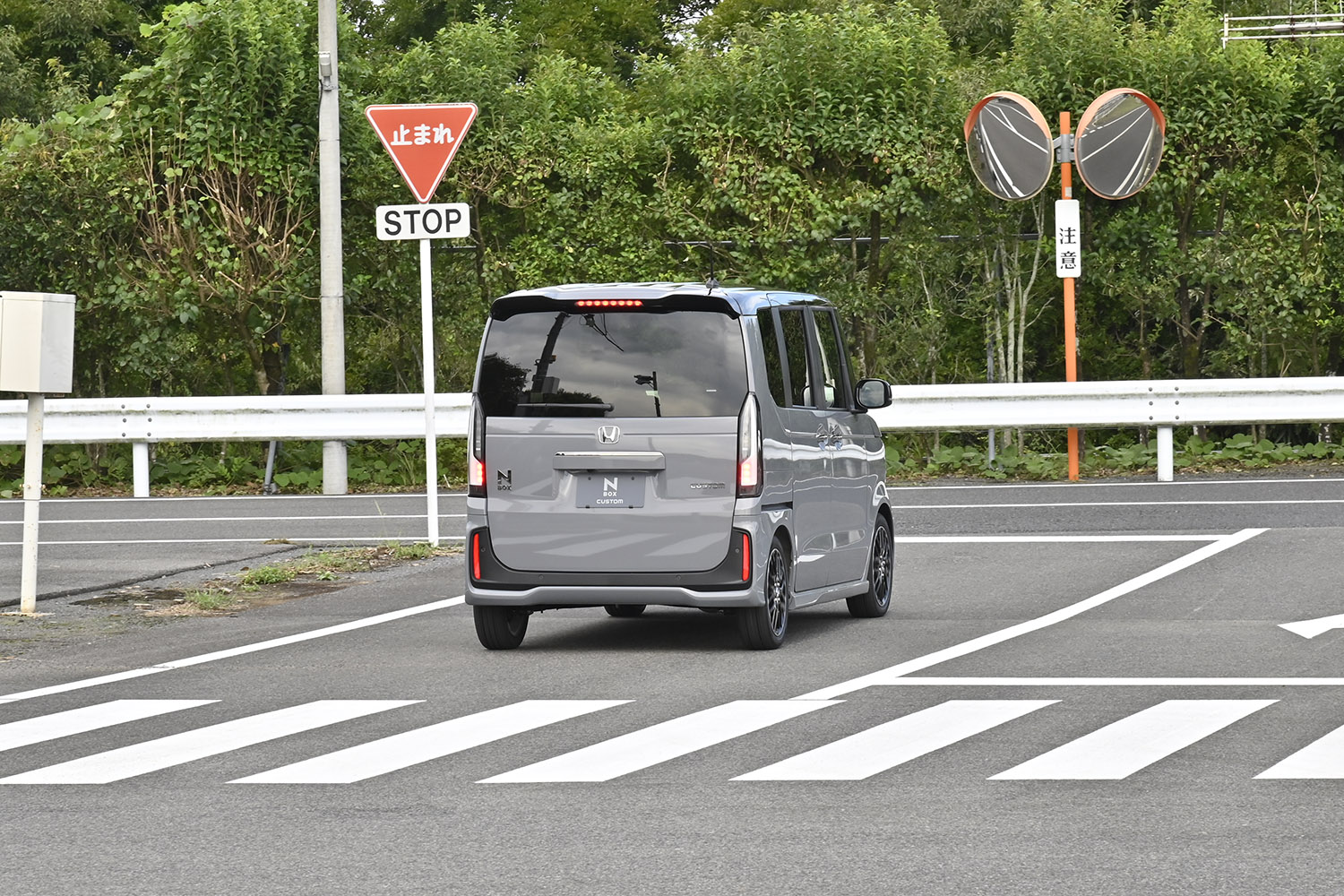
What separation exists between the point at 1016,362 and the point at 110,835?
18117 millimetres

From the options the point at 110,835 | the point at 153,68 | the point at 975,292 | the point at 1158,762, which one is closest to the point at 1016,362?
the point at 975,292

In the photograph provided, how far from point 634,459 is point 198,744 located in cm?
305

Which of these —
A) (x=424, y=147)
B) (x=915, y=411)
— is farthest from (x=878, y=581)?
(x=915, y=411)

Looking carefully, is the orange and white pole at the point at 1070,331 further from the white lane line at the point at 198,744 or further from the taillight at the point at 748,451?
the white lane line at the point at 198,744

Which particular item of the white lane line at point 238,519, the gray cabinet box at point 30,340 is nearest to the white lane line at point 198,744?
the gray cabinet box at point 30,340

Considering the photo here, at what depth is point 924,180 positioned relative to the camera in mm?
22703

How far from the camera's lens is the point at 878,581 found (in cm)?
1201

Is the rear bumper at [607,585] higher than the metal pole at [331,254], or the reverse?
the metal pole at [331,254]

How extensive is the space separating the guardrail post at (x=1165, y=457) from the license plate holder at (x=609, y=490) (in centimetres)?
1108

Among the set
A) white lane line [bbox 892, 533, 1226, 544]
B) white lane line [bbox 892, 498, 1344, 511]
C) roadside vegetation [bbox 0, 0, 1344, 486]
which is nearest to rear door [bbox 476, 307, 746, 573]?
white lane line [bbox 892, 533, 1226, 544]

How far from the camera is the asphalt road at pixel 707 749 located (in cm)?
584

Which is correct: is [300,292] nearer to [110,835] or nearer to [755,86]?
[755,86]

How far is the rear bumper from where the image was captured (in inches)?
398

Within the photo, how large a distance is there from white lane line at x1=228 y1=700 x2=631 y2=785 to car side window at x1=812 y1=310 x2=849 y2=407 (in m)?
3.28
